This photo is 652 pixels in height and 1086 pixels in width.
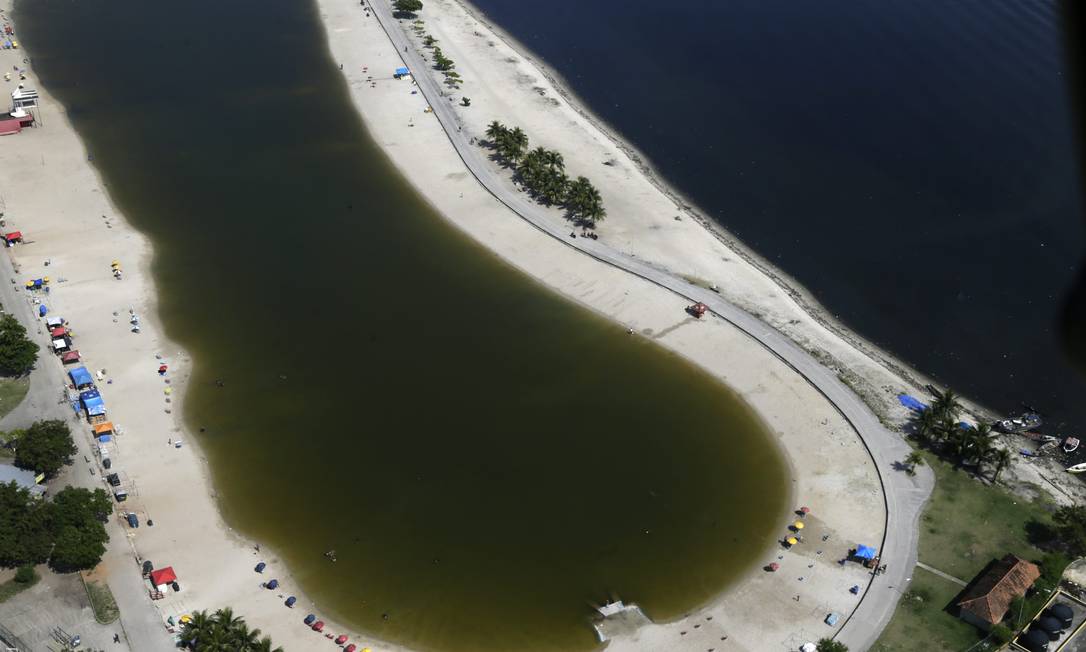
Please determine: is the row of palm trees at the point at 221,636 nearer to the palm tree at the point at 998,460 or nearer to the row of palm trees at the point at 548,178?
the palm tree at the point at 998,460

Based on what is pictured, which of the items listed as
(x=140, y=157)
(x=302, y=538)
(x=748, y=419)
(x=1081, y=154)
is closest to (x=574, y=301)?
(x=748, y=419)

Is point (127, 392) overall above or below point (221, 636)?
below

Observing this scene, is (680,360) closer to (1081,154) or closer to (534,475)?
(534,475)

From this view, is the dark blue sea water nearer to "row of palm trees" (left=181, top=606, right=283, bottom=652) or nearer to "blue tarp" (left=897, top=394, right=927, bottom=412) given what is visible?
"blue tarp" (left=897, top=394, right=927, bottom=412)

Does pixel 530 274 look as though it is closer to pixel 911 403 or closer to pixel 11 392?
pixel 911 403

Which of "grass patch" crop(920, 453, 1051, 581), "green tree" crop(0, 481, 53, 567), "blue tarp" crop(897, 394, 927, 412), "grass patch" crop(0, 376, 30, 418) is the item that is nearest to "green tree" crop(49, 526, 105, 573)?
"green tree" crop(0, 481, 53, 567)

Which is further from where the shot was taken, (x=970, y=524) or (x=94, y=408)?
(x=94, y=408)

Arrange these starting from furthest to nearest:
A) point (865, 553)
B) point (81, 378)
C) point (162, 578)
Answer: point (81, 378), point (865, 553), point (162, 578)

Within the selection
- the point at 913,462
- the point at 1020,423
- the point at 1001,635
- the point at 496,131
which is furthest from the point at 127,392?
the point at 1020,423
